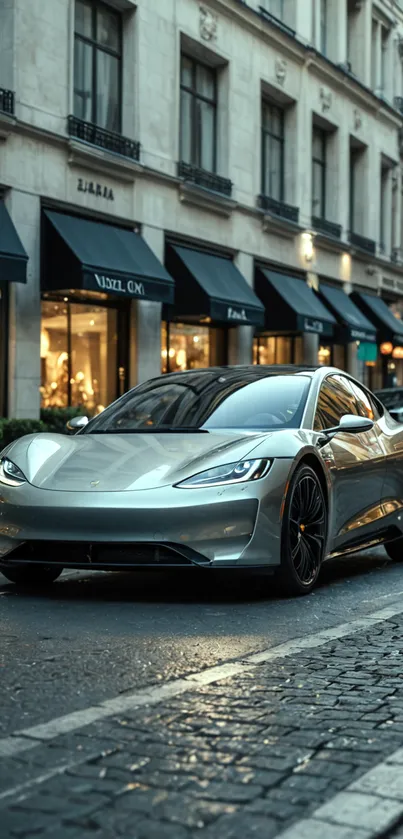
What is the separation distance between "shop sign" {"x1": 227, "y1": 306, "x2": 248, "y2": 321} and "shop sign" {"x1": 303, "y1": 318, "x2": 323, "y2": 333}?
309 cm

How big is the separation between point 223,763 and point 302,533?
11.8ft

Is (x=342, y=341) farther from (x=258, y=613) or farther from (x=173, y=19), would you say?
(x=258, y=613)

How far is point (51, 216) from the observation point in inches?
742

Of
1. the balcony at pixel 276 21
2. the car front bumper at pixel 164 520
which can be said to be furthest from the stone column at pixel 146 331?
the car front bumper at pixel 164 520

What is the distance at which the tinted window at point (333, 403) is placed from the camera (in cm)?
795

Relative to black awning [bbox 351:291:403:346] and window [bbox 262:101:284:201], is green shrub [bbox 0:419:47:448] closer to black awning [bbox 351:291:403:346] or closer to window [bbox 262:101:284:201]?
window [bbox 262:101:284:201]

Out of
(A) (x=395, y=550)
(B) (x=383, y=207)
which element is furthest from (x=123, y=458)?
(B) (x=383, y=207)

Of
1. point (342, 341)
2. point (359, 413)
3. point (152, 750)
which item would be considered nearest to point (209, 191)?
point (342, 341)

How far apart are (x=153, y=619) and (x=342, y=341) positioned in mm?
24267

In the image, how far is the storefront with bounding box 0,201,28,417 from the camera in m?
16.9

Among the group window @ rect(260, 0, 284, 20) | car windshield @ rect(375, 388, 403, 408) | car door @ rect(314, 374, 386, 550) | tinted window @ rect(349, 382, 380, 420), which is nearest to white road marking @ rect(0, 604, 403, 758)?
car door @ rect(314, 374, 386, 550)

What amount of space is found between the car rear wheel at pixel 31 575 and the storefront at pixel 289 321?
18889mm

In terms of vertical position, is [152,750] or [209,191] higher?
[209,191]

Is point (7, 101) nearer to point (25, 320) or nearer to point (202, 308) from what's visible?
point (25, 320)
